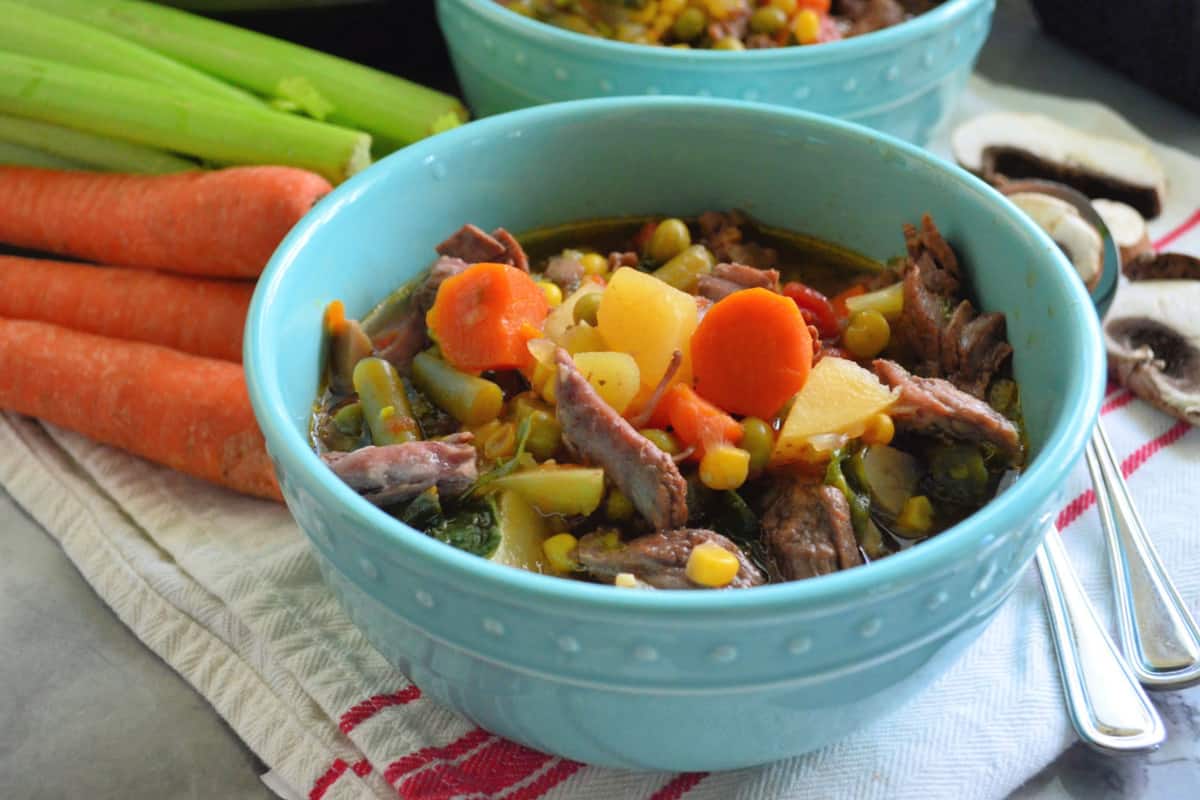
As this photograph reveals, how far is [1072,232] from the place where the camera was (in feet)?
8.44

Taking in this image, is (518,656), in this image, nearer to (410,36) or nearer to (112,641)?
(112,641)

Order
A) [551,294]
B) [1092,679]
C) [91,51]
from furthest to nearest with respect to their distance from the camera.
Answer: [91,51]
[551,294]
[1092,679]

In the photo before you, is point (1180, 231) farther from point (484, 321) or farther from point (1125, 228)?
point (484, 321)

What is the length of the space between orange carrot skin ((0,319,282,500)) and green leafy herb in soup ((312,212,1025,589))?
480 mm

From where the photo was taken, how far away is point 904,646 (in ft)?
4.88

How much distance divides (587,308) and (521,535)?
43cm

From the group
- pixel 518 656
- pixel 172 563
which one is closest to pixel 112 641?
pixel 172 563

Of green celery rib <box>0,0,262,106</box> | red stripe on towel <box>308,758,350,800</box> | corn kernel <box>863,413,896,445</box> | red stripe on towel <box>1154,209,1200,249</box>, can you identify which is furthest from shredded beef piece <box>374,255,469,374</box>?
red stripe on towel <box>1154,209,1200,249</box>

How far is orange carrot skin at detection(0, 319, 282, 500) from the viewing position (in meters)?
2.39

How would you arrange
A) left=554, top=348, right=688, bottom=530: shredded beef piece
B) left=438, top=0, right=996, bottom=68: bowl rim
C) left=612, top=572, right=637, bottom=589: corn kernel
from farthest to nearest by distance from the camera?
left=438, top=0, right=996, bottom=68: bowl rim → left=554, top=348, right=688, bottom=530: shredded beef piece → left=612, top=572, right=637, bottom=589: corn kernel

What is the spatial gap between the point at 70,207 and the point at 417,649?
1773 mm

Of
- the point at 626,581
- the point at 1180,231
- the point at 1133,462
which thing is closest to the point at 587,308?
the point at 626,581

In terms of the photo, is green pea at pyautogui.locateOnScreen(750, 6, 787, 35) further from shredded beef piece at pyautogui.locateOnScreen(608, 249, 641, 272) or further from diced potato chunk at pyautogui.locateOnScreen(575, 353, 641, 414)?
diced potato chunk at pyautogui.locateOnScreen(575, 353, 641, 414)

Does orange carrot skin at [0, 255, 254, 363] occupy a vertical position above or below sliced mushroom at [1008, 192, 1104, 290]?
below
